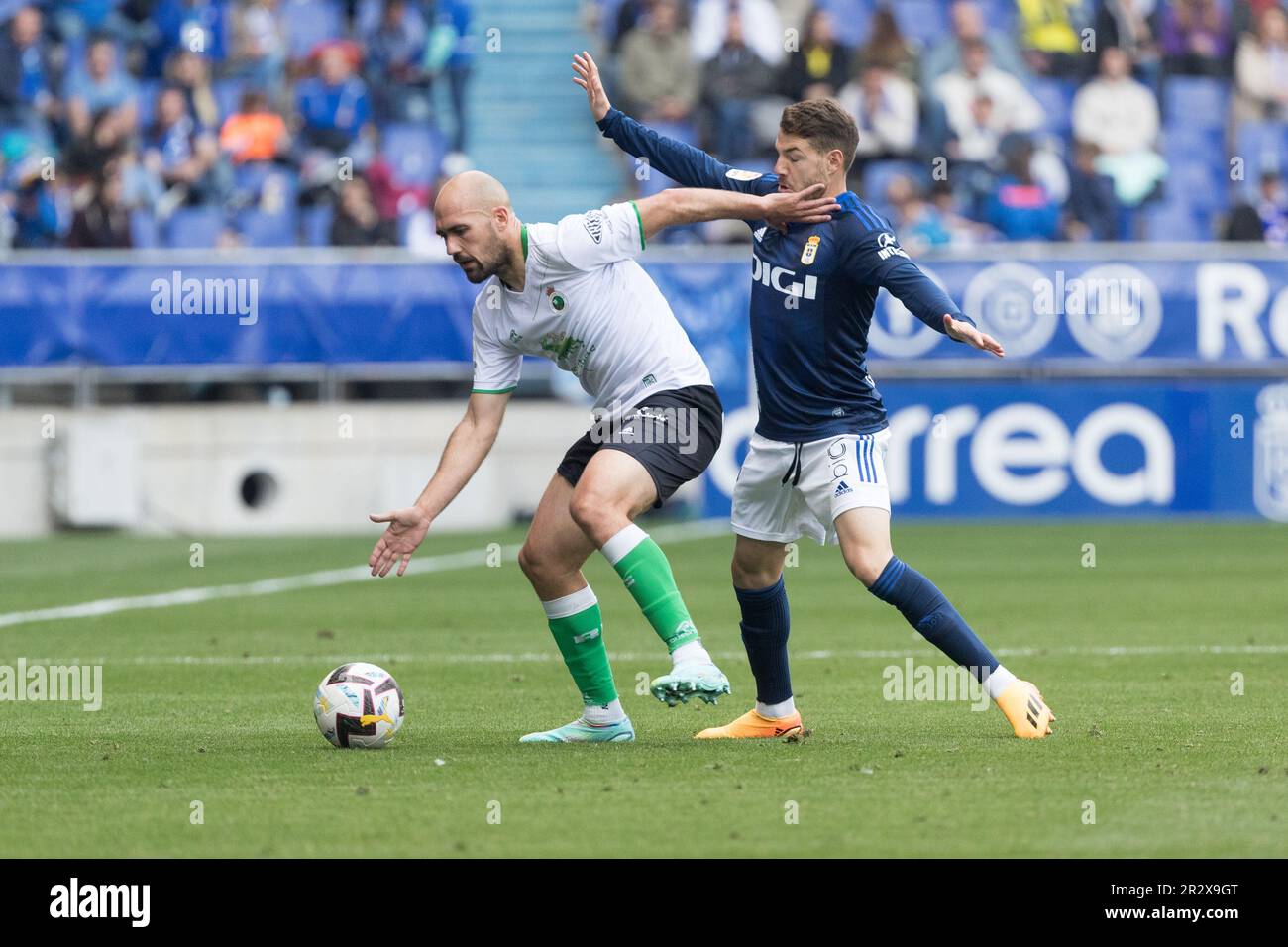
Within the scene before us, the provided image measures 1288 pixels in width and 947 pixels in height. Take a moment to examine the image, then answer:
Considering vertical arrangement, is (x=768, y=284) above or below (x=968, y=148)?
below

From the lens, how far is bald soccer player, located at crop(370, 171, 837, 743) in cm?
718

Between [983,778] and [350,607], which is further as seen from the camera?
[350,607]

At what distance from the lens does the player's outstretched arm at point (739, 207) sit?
721 centimetres

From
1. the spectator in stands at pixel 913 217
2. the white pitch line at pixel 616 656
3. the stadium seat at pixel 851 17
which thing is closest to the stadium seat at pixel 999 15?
the stadium seat at pixel 851 17

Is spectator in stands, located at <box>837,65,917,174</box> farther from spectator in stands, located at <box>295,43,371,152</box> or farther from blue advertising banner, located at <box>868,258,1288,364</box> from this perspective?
spectator in stands, located at <box>295,43,371,152</box>

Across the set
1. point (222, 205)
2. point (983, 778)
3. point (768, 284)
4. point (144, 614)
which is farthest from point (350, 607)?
point (222, 205)

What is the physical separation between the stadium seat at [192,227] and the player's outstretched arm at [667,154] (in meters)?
14.6

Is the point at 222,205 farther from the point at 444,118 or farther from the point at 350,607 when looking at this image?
the point at 350,607

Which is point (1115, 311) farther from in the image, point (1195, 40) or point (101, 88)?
point (101, 88)

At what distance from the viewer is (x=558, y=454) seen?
65.5ft

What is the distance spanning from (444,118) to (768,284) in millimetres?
16789
